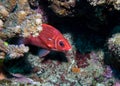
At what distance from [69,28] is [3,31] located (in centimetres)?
154

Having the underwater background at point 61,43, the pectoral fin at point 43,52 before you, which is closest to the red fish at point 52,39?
the underwater background at point 61,43

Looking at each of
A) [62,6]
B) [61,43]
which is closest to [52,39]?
[61,43]

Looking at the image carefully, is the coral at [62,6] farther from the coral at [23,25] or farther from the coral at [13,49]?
the coral at [13,49]

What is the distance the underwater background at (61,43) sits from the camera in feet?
10.5

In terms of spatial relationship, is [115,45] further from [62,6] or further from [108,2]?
[62,6]

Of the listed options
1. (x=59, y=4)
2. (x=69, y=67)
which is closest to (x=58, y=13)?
(x=59, y=4)

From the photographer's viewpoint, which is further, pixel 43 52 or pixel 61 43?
pixel 43 52

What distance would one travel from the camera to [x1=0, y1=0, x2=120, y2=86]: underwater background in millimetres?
3195

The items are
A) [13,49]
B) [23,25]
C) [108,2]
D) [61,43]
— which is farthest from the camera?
[61,43]

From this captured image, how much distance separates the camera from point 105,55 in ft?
13.6

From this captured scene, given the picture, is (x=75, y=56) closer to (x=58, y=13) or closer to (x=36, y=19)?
(x=58, y=13)

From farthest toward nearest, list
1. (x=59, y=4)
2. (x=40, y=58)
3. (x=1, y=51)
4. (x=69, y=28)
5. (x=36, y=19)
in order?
1. (x=69, y=28)
2. (x=40, y=58)
3. (x=59, y=4)
4. (x=1, y=51)
5. (x=36, y=19)

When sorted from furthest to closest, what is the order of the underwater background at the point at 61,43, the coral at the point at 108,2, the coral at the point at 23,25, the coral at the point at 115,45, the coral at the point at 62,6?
the coral at the point at 62,6
the coral at the point at 115,45
the coral at the point at 108,2
the underwater background at the point at 61,43
the coral at the point at 23,25

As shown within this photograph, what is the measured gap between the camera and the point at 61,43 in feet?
11.5
